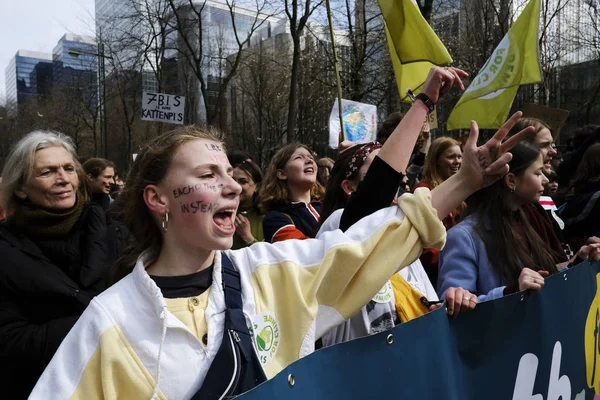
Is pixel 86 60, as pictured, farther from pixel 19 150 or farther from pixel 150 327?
pixel 150 327

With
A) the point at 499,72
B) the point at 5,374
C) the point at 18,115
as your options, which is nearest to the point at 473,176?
the point at 499,72

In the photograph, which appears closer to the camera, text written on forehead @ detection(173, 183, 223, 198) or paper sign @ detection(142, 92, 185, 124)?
text written on forehead @ detection(173, 183, 223, 198)

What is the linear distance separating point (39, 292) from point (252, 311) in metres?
1.44

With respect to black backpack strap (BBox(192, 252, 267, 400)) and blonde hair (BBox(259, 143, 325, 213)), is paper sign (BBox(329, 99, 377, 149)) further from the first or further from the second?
black backpack strap (BBox(192, 252, 267, 400))

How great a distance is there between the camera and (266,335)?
169 centimetres

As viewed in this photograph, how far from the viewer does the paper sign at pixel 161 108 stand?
468 inches

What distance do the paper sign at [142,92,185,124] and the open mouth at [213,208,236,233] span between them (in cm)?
1036

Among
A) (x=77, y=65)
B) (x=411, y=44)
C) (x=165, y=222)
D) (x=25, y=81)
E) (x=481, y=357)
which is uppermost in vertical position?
(x=25, y=81)

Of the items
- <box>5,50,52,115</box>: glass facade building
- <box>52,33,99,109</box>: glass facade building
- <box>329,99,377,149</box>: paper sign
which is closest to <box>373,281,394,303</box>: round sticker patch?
<box>329,99,377,149</box>: paper sign

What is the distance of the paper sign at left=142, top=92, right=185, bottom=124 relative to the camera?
11.9 metres

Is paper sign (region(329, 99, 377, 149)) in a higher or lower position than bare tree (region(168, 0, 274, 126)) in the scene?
lower

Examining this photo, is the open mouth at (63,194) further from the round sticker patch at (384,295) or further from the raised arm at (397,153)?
the round sticker patch at (384,295)

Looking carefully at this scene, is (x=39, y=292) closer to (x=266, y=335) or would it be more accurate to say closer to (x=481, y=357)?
(x=266, y=335)

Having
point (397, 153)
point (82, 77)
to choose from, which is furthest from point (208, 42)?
point (397, 153)
